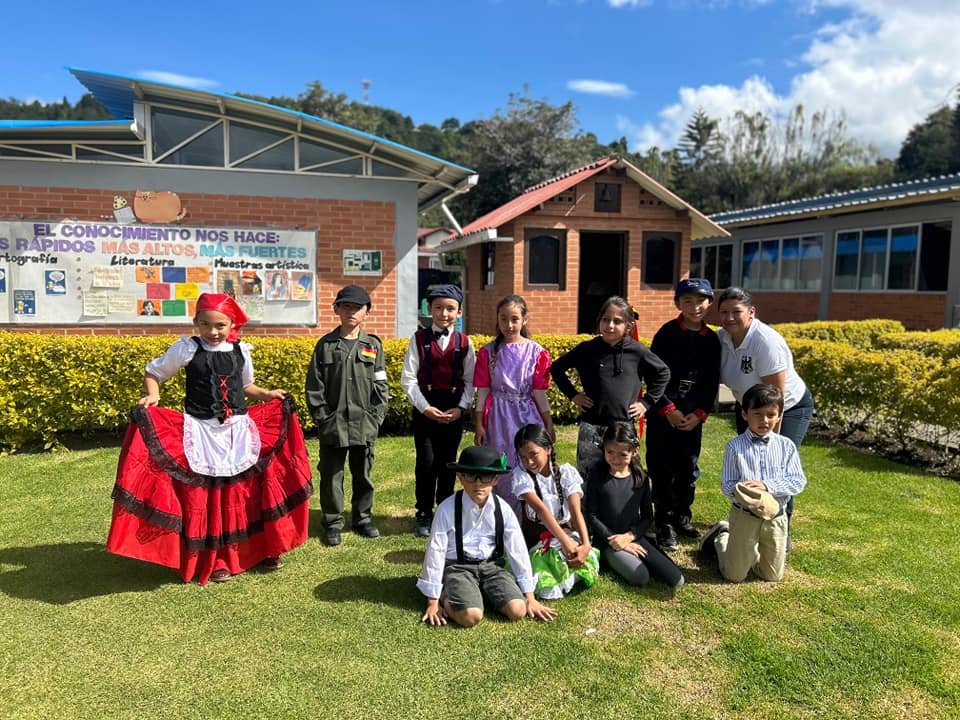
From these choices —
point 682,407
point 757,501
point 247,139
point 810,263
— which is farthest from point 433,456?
point 810,263

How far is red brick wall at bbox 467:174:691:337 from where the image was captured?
12.6 meters

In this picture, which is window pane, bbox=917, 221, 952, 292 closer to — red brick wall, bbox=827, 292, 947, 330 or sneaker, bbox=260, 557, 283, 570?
red brick wall, bbox=827, 292, 947, 330

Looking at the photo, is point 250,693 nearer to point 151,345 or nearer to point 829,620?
point 829,620

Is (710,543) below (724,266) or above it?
below

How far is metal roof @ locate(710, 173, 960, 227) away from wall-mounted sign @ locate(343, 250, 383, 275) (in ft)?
35.2

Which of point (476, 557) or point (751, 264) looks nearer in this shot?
point (476, 557)

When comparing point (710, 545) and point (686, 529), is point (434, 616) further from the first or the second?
point (686, 529)

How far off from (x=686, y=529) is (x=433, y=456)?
185 centimetres

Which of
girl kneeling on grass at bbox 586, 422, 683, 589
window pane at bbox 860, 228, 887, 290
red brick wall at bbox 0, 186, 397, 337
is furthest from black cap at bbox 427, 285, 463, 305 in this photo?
window pane at bbox 860, 228, 887, 290

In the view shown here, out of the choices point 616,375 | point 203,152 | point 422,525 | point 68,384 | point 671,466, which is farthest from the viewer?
point 203,152

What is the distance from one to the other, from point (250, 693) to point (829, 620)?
2861 millimetres

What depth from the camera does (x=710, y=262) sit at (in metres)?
21.4

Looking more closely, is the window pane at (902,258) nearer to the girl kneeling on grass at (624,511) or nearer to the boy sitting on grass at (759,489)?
the boy sitting on grass at (759,489)

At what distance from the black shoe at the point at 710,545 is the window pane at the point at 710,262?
59.8ft
